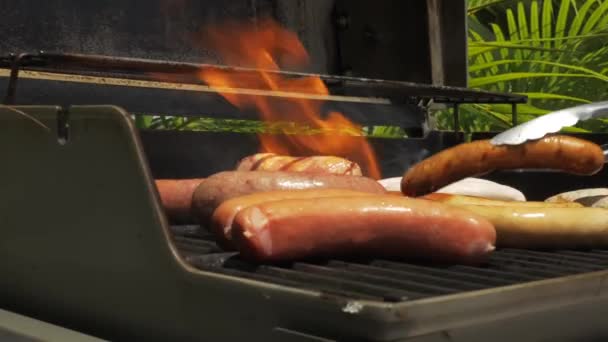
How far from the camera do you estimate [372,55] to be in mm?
3078

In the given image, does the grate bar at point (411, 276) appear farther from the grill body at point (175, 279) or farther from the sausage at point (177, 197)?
the sausage at point (177, 197)

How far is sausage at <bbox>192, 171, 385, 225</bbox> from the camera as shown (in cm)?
159

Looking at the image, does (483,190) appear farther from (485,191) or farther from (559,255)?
(559,255)

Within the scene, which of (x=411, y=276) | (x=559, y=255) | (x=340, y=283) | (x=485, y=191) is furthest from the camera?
(x=485, y=191)

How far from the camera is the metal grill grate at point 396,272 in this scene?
105 centimetres

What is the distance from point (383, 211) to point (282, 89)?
1486 millimetres

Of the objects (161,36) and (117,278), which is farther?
(161,36)

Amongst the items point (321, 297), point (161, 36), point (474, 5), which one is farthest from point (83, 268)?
point (474, 5)

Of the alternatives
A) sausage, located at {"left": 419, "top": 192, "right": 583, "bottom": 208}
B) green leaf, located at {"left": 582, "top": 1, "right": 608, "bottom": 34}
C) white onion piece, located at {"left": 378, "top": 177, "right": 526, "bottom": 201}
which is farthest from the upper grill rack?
green leaf, located at {"left": 582, "top": 1, "right": 608, "bottom": 34}

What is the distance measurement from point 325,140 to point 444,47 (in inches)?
A: 26.5

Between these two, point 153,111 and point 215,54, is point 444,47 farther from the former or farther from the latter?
point 153,111

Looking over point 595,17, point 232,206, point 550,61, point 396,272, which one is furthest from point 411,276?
point 595,17

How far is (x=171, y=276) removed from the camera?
112cm

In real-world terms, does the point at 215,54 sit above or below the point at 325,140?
above
